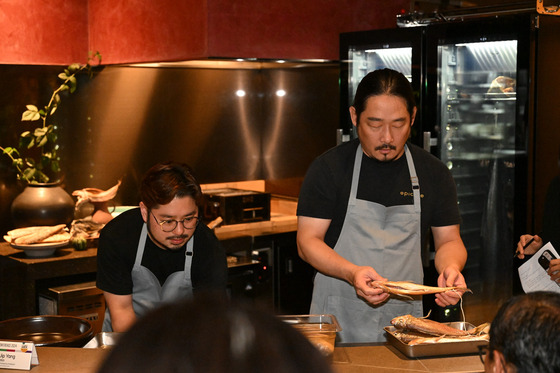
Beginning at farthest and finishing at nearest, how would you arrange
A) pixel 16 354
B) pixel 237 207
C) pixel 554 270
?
pixel 237 207, pixel 554 270, pixel 16 354

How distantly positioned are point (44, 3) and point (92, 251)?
1862 millimetres

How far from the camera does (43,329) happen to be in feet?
8.37

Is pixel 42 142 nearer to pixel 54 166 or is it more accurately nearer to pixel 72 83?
pixel 54 166

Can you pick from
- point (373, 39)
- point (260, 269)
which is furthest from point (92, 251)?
point (373, 39)

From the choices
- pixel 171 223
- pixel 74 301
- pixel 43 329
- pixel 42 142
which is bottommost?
pixel 74 301

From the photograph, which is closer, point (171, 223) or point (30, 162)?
point (171, 223)

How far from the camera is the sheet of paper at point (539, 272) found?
3129mm

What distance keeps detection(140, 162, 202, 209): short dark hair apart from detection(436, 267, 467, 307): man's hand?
954 mm

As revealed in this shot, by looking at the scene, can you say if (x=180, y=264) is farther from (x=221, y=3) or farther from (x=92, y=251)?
(x=221, y=3)

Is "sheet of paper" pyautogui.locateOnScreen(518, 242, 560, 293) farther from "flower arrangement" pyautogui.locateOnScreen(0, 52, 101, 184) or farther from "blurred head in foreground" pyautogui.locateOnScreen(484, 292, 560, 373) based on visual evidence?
"flower arrangement" pyautogui.locateOnScreen(0, 52, 101, 184)

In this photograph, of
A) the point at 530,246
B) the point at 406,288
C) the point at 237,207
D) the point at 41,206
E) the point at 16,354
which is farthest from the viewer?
the point at 237,207

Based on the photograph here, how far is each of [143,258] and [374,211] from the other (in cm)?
94

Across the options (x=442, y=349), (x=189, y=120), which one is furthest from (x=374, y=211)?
(x=189, y=120)

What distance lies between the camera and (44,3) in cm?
506
